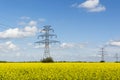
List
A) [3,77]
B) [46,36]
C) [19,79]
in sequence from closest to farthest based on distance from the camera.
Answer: [19,79]
[3,77]
[46,36]

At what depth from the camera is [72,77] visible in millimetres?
16203

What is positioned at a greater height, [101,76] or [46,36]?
[46,36]

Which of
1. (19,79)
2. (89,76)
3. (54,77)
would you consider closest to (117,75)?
(89,76)

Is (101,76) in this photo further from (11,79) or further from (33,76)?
(11,79)

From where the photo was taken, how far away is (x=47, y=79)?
15.9 m

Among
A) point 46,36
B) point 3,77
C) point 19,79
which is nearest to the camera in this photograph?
point 19,79

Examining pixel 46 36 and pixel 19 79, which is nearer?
pixel 19 79

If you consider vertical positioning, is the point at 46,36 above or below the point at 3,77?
above

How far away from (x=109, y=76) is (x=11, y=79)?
510 cm

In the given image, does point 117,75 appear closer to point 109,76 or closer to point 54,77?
point 109,76

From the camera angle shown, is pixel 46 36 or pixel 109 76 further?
pixel 46 36

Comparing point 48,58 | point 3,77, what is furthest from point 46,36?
point 3,77

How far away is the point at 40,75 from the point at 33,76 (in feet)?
1.28

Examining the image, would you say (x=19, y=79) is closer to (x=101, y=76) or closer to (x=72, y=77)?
(x=72, y=77)
